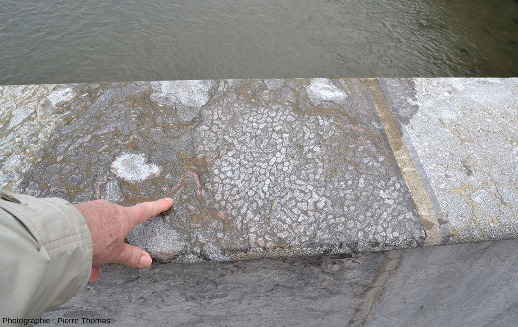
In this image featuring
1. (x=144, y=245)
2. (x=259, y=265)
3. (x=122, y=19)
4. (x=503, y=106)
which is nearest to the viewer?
(x=144, y=245)

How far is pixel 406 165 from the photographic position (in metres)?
1.54

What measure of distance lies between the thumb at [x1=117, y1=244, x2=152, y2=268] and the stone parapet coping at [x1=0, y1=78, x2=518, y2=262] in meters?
0.05

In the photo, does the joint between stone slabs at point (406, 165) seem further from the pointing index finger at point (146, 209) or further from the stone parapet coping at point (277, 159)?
the pointing index finger at point (146, 209)

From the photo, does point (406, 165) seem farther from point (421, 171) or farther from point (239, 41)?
point (239, 41)

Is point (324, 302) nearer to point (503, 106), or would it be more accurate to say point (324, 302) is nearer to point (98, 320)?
point (98, 320)

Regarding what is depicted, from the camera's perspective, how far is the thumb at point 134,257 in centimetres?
118

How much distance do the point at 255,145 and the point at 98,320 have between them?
99 cm

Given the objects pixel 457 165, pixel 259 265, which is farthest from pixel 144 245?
pixel 457 165

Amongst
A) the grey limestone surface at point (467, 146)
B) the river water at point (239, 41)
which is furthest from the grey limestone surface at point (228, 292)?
the river water at point (239, 41)

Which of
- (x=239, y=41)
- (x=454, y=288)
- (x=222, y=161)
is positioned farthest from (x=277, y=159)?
(x=239, y=41)

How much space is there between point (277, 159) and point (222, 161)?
22 centimetres

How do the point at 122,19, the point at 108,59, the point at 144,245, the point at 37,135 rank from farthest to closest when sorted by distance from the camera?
1. the point at 122,19
2. the point at 108,59
3. the point at 37,135
4. the point at 144,245

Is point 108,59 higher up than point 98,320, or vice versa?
point 108,59

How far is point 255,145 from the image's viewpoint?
1.57 m
